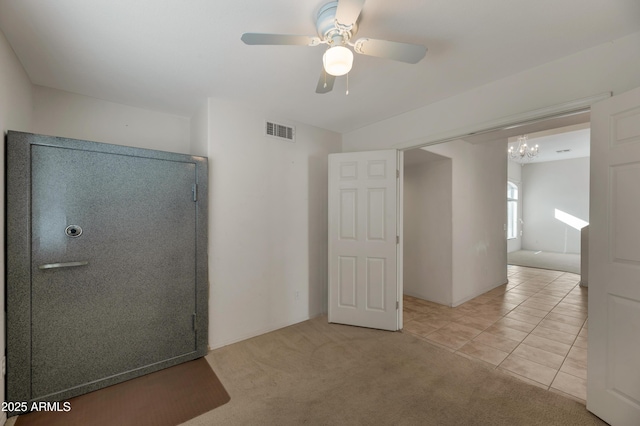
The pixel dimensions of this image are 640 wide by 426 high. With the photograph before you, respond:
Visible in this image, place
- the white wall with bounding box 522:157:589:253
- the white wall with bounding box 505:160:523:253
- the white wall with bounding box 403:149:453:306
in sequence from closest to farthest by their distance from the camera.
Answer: the white wall with bounding box 403:149:453:306, the white wall with bounding box 522:157:589:253, the white wall with bounding box 505:160:523:253

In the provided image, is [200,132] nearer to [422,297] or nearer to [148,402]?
[148,402]

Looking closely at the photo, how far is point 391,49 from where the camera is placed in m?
1.44

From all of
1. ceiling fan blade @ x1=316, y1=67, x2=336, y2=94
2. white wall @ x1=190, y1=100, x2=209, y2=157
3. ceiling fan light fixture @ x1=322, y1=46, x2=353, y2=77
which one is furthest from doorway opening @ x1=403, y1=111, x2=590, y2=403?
white wall @ x1=190, y1=100, x2=209, y2=157

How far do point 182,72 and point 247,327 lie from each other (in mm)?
2544

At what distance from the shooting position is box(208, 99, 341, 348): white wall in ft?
8.70

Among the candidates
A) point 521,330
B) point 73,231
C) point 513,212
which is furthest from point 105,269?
point 513,212

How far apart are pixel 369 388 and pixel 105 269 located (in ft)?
7.61

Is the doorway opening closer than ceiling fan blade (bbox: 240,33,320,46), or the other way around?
ceiling fan blade (bbox: 240,33,320,46)

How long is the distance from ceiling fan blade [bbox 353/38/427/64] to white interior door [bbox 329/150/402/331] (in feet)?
5.19

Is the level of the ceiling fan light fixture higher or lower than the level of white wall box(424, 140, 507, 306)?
higher

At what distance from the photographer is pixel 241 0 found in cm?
138

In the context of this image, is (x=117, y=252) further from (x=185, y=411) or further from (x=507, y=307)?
(x=507, y=307)

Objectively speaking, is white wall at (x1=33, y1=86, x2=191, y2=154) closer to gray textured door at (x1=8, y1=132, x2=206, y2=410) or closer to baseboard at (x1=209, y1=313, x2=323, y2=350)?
gray textured door at (x1=8, y1=132, x2=206, y2=410)

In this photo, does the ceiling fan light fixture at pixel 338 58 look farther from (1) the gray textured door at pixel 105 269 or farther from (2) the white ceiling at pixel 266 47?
(1) the gray textured door at pixel 105 269
